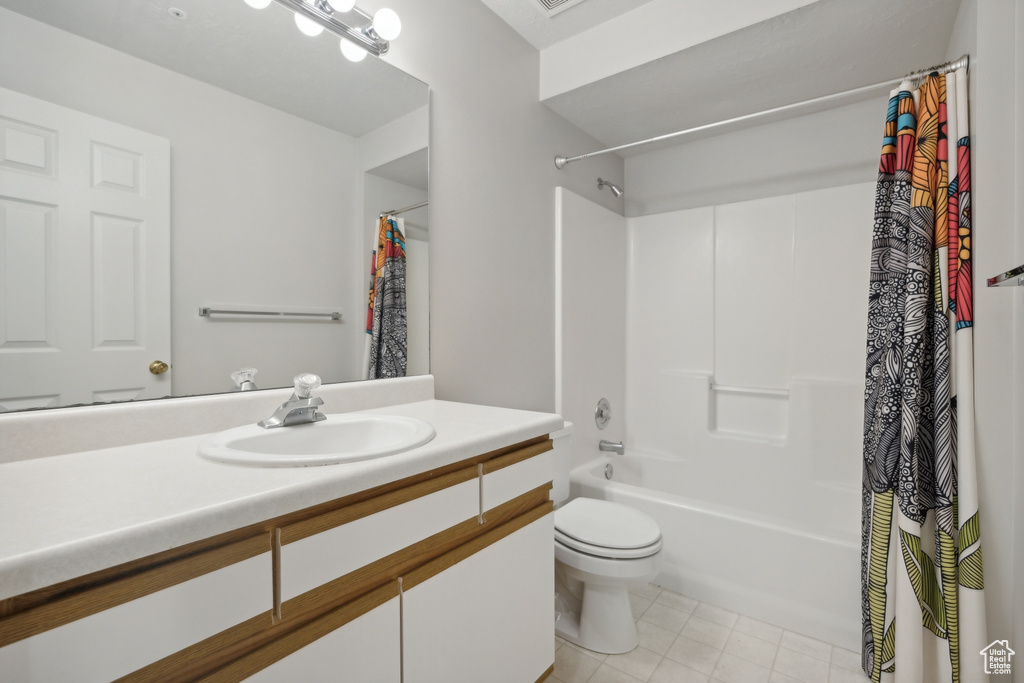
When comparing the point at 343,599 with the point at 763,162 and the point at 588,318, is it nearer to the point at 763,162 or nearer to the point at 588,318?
the point at 588,318

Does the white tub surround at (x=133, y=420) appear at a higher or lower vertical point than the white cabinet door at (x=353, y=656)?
higher

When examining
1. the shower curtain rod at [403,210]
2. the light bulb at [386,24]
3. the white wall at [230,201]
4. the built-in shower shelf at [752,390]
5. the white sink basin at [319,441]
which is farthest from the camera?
the built-in shower shelf at [752,390]

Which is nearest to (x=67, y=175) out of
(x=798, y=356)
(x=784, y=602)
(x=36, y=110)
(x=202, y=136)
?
(x=36, y=110)

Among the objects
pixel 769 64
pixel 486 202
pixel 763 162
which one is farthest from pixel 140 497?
pixel 763 162

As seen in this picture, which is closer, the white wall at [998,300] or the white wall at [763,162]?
the white wall at [998,300]

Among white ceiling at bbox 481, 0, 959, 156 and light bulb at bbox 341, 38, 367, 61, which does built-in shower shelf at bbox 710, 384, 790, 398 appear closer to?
white ceiling at bbox 481, 0, 959, 156

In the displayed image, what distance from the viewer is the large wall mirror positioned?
0.88m

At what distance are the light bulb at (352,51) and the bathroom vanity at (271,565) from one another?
1.15 meters

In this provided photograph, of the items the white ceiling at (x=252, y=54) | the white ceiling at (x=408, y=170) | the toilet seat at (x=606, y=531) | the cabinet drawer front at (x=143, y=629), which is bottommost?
the toilet seat at (x=606, y=531)

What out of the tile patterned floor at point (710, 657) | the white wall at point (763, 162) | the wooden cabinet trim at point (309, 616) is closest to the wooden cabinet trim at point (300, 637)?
the wooden cabinet trim at point (309, 616)

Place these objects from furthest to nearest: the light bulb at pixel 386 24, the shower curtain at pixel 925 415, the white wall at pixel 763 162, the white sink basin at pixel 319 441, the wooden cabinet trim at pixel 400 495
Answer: the white wall at pixel 763 162 → the light bulb at pixel 386 24 → the shower curtain at pixel 925 415 → the white sink basin at pixel 319 441 → the wooden cabinet trim at pixel 400 495

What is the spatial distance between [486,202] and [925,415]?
63.6 inches

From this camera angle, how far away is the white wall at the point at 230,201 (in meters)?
0.93

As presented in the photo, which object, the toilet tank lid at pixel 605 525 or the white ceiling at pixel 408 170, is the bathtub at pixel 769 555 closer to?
the toilet tank lid at pixel 605 525
